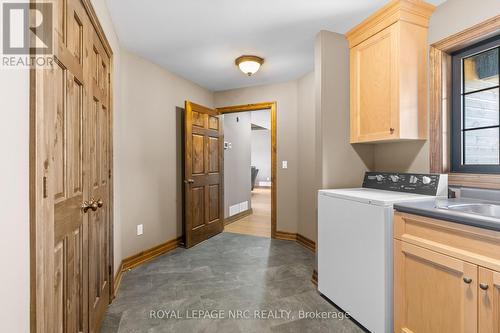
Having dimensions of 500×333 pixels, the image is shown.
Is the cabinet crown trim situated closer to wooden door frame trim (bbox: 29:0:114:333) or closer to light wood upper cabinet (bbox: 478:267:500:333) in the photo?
light wood upper cabinet (bbox: 478:267:500:333)

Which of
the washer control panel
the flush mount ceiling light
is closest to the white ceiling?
the flush mount ceiling light

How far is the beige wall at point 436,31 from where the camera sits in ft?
5.79

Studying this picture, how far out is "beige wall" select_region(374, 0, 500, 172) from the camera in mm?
1765

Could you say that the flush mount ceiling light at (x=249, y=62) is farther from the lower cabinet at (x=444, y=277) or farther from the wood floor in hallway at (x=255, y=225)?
the wood floor in hallway at (x=255, y=225)

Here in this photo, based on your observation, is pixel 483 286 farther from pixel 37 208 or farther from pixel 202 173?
pixel 202 173

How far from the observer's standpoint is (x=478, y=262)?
121cm

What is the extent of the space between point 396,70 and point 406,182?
85 centimetres

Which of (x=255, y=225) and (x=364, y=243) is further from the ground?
(x=364, y=243)

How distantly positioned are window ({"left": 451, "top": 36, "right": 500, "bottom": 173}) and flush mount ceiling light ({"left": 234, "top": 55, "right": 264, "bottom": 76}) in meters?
1.81

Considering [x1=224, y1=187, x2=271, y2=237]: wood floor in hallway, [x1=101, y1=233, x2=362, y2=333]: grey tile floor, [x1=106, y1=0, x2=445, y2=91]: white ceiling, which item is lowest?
[x1=101, y1=233, x2=362, y2=333]: grey tile floor

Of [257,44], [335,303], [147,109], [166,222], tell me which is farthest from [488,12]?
[166,222]

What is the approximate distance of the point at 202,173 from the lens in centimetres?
380

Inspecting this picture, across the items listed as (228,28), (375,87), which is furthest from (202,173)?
(375,87)

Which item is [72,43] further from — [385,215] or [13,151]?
[385,215]
